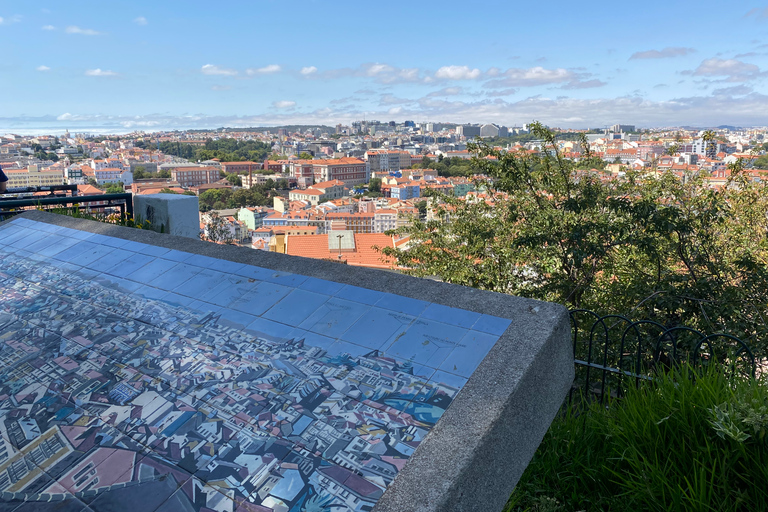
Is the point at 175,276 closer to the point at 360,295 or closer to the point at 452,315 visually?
the point at 360,295

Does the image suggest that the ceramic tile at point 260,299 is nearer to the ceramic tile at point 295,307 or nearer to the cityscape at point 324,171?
the ceramic tile at point 295,307

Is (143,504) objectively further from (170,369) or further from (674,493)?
(674,493)

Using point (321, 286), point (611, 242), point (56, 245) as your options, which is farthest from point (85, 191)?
point (611, 242)

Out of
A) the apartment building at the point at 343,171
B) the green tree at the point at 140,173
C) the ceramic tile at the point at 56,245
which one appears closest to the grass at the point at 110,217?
the ceramic tile at the point at 56,245

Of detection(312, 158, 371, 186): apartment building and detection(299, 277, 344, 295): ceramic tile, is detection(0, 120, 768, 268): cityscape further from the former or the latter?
detection(299, 277, 344, 295): ceramic tile

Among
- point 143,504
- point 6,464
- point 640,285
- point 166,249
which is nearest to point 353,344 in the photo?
point 143,504

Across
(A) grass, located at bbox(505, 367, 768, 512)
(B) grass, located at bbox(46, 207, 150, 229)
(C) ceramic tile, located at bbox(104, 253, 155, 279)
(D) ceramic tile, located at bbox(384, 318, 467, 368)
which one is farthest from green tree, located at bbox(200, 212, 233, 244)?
(A) grass, located at bbox(505, 367, 768, 512)

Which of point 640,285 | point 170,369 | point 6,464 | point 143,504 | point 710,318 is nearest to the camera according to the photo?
point 143,504
